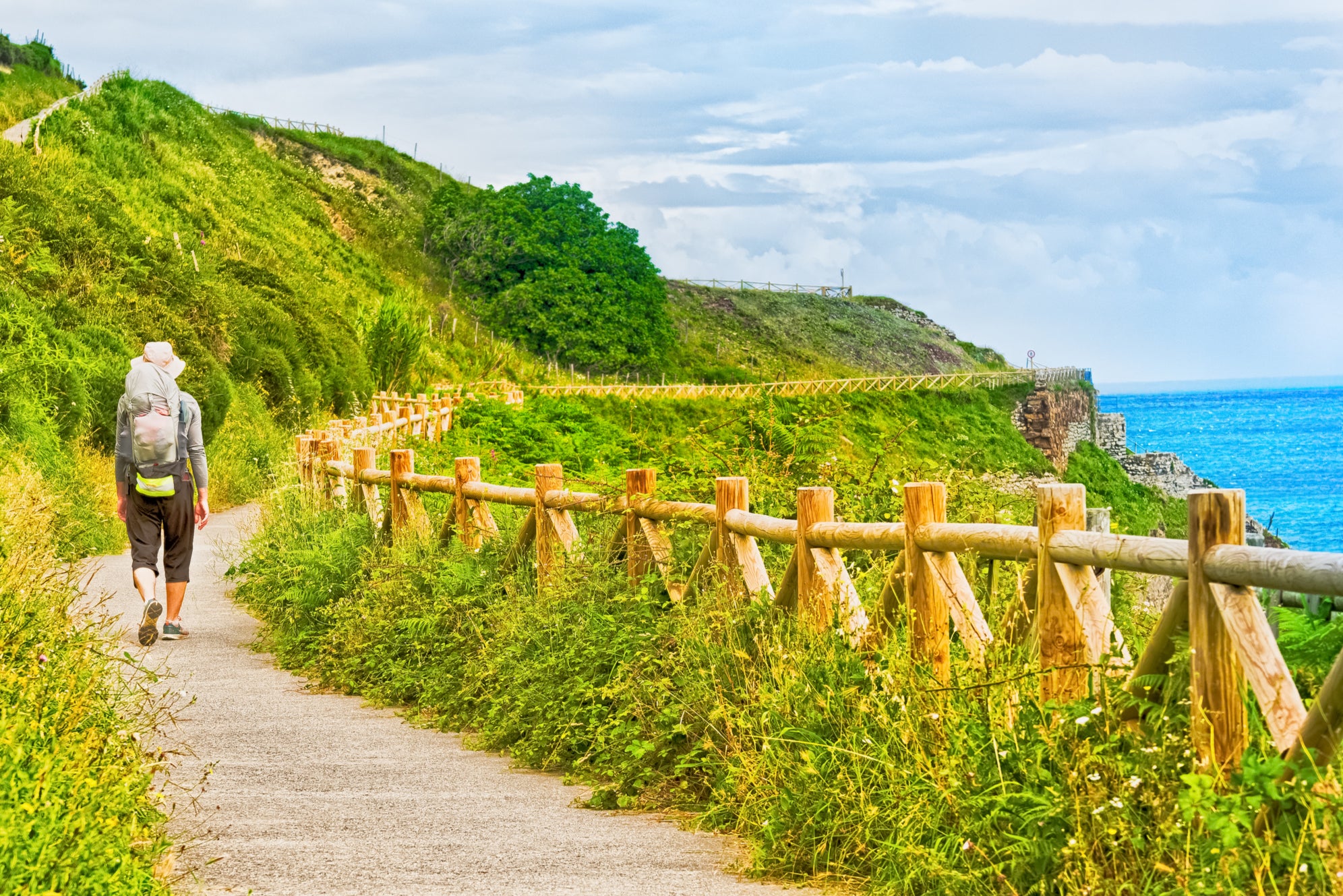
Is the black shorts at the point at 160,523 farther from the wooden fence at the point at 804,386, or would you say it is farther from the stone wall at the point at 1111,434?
the stone wall at the point at 1111,434

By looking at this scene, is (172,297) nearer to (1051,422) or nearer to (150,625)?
(150,625)

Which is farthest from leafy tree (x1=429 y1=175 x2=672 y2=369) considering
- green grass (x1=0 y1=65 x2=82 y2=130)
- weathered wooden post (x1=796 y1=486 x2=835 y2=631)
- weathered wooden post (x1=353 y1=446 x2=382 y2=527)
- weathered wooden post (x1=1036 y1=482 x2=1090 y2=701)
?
weathered wooden post (x1=1036 y1=482 x2=1090 y2=701)

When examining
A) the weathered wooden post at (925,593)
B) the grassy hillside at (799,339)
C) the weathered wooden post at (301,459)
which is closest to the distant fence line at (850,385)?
the grassy hillside at (799,339)

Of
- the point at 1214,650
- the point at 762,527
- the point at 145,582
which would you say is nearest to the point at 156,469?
the point at 145,582

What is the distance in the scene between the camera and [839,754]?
17.7 ft

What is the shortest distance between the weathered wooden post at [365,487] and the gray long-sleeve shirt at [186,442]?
190 centimetres

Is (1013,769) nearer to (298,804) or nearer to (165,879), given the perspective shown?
(165,879)

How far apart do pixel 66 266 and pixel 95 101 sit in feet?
102

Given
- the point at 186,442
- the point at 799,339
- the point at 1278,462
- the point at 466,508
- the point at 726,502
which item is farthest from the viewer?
the point at 1278,462

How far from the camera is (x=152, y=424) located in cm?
1039

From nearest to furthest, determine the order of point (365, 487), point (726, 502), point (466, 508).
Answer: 1. point (726, 502)
2. point (466, 508)
3. point (365, 487)

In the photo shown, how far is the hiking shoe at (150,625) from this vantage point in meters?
10.9

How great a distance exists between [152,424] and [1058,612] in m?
→ 7.45

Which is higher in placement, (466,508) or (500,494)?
(500,494)
